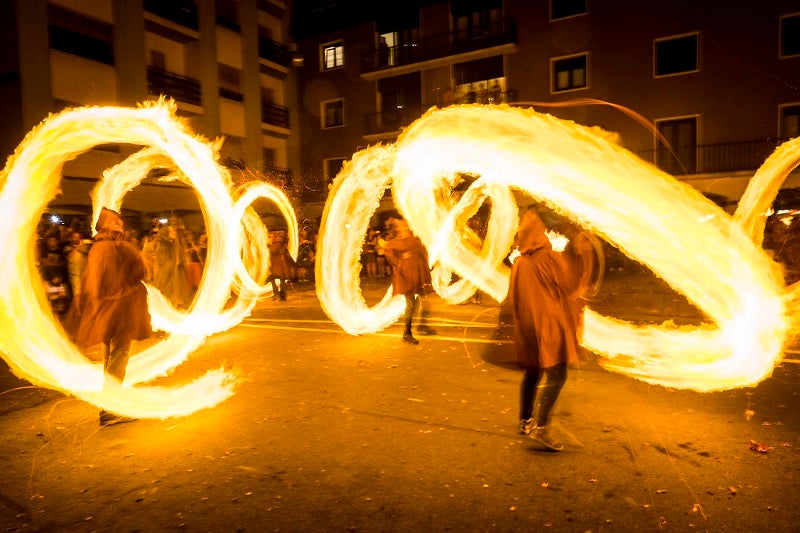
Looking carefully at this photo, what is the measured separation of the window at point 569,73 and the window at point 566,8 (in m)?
1.88

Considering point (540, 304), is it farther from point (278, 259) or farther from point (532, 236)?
point (278, 259)

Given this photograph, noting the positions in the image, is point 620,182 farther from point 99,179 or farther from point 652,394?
point 99,179

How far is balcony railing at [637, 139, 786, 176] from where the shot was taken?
23.1 metres

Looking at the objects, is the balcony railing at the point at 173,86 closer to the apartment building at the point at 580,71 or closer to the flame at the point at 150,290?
the apartment building at the point at 580,71

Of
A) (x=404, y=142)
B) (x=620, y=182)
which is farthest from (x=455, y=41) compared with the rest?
(x=620, y=182)

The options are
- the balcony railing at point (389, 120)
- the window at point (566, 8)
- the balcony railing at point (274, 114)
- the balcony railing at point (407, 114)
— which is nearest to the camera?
the window at point (566, 8)

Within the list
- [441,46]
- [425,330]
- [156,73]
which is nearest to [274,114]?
[156,73]

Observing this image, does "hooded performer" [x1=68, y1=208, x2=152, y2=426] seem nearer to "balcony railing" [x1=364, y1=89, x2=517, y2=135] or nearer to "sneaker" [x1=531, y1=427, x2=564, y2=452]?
"sneaker" [x1=531, y1=427, x2=564, y2=452]

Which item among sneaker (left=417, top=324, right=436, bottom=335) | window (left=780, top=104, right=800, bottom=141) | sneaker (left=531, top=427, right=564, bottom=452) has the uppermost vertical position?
window (left=780, top=104, right=800, bottom=141)

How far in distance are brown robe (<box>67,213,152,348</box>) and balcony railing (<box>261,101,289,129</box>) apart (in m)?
27.1

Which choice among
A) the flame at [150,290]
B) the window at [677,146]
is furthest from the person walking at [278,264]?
the window at [677,146]

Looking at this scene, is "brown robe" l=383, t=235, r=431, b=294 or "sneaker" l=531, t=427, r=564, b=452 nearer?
"sneaker" l=531, t=427, r=564, b=452

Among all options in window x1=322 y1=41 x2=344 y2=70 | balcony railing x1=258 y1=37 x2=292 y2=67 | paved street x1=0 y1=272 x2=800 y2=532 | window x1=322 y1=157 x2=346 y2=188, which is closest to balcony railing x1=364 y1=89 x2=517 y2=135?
window x1=322 y1=157 x2=346 y2=188

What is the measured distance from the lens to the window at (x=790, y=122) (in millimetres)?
22656
